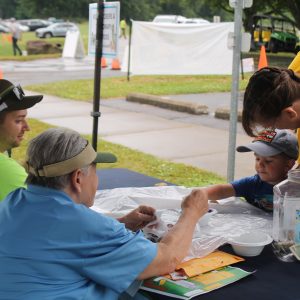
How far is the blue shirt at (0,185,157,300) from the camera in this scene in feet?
4.97

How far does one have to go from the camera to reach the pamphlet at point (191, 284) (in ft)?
5.39

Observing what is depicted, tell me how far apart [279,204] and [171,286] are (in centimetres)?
57

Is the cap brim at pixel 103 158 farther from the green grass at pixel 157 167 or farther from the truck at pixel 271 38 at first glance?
the truck at pixel 271 38

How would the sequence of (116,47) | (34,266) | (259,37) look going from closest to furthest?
(34,266) < (116,47) < (259,37)

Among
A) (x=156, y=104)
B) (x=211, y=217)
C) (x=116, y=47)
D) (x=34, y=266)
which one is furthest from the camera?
(x=156, y=104)

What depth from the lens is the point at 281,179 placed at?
244 cm

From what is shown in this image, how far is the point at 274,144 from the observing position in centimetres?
240

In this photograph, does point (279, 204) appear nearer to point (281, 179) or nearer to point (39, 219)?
point (281, 179)

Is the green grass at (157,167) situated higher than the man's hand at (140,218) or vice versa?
the man's hand at (140,218)

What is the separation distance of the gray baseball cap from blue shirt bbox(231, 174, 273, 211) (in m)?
0.19

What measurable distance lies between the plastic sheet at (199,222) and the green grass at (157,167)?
2.53 metres

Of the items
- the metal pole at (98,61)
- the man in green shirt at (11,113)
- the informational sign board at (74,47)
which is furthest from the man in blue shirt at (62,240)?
the informational sign board at (74,47)

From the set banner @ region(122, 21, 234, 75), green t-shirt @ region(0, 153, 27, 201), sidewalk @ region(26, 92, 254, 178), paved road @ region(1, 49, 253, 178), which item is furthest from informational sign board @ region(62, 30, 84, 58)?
green t-shirt @ region(0, 153, 27, 201)

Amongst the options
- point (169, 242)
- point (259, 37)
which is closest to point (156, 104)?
point (169, 242)
